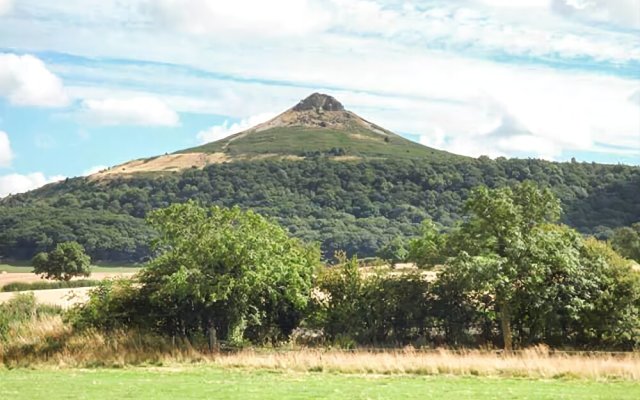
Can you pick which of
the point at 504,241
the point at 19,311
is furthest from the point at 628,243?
the point at 19,311

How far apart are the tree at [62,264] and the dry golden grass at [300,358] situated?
57.4 meters

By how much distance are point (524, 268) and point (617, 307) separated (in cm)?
412

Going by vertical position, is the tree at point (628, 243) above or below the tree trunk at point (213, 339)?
above

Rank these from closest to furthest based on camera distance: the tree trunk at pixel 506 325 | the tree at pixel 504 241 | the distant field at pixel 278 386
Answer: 1. the distant field at pixel 278 386
2. the tree at pixel 504 241
3. the tree trunk at pixel 506 325

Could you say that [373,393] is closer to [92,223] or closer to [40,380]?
[40,380]

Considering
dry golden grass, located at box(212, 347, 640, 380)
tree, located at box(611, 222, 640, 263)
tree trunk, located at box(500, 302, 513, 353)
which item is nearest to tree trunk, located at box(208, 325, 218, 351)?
dry golden grass, located at box(212, 347, 640, 380)

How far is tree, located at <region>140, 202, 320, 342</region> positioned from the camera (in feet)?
111

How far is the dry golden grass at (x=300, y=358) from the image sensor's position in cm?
2594

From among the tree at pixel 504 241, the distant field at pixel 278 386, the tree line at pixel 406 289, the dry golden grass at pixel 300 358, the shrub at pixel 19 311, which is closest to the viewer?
the distant field at pixel 278 386

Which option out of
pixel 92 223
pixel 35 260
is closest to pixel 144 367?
pixel 35 260

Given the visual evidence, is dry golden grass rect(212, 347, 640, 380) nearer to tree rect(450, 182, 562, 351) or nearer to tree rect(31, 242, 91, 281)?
tree rect(450, 182, 562, 351)

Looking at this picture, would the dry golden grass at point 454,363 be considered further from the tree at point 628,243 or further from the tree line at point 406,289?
the tree at point 628,243

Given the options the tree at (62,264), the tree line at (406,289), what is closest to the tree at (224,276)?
the tree line at (406,289)

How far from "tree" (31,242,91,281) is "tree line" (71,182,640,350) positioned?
59.4m
